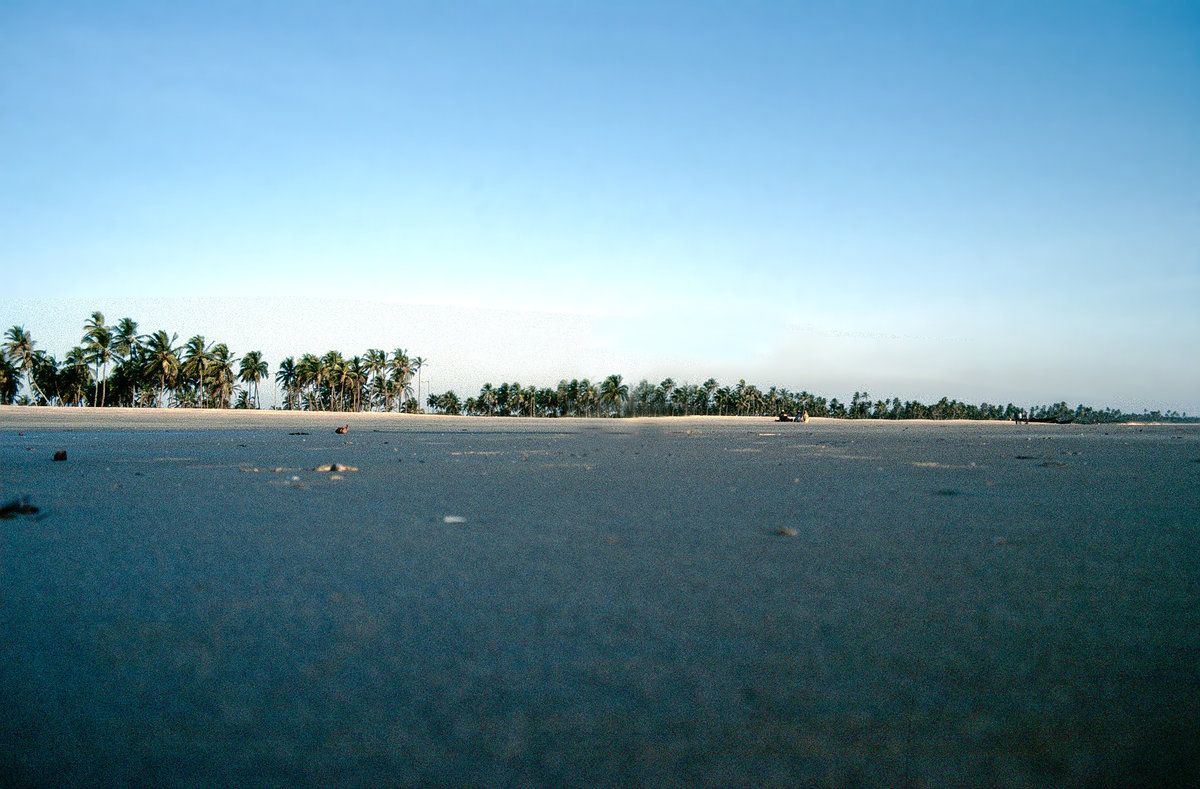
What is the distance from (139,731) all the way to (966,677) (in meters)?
1.79

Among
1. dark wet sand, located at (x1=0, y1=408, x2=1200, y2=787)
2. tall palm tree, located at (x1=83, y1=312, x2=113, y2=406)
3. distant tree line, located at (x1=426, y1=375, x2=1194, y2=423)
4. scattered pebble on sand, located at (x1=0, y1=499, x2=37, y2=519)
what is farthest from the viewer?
distant tree line, located at (x1=426, y1=375, x2=1194, y2=423)

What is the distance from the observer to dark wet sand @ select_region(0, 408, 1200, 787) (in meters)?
1.17

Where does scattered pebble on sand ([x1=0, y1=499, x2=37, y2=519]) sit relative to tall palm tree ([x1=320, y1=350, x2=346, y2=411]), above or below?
below

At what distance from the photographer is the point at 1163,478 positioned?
595cm

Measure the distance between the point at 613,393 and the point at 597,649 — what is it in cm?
12154

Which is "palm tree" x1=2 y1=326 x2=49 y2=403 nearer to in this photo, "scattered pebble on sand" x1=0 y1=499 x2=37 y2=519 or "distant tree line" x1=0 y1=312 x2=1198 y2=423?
"distant tree line" x1=0 y1=312 x2=1198 y2=423

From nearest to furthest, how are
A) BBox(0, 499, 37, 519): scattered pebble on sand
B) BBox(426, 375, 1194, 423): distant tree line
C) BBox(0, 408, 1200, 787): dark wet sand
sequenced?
BBox(0, 408, 1200, 787): dark wet sand < BBox(0, 499, 37, 519): scattered pebble on sand < BBox(426, 375, 1194, 423): distant tree line

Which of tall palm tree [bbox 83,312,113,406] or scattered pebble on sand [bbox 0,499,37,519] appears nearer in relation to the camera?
scattered pebble on sand [bbox 0,499,37,519]

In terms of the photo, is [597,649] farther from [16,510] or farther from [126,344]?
[126,344]

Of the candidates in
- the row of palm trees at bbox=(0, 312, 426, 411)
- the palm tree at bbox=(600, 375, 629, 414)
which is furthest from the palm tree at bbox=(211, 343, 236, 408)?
the palm tree at bbox=(600, 375, 629, 414)

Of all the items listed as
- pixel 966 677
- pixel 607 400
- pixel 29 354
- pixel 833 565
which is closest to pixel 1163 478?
pixel 833 565

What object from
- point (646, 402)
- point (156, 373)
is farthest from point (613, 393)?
point (156, 373)

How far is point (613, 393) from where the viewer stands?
123m

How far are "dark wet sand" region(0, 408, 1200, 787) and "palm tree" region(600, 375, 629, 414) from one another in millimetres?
119080
